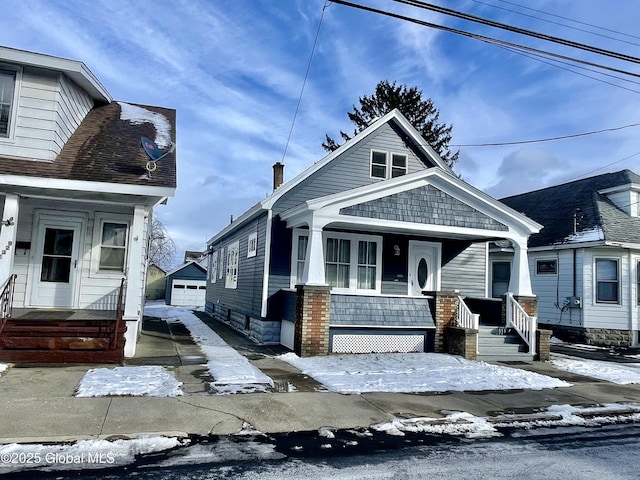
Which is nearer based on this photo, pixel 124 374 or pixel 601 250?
pixel 124 374

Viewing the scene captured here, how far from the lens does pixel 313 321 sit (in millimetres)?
10445

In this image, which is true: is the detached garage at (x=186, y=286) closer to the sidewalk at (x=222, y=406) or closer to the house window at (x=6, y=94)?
the house window at (x=6, y=94)

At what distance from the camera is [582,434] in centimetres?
583

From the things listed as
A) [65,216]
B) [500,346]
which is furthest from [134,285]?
[500,346]

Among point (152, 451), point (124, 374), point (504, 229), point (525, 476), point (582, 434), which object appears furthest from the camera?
point (504, 229)

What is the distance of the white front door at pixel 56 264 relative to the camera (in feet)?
33.2

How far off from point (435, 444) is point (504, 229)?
8.27 metres

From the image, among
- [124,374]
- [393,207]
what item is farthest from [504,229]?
[124,374]

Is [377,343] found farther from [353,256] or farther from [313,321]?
[353,256]

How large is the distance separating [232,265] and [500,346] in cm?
999

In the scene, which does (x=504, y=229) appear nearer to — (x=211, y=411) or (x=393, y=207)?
(x=393, y=207)

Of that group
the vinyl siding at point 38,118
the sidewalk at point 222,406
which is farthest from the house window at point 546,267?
the vinyl siding at point 38,118

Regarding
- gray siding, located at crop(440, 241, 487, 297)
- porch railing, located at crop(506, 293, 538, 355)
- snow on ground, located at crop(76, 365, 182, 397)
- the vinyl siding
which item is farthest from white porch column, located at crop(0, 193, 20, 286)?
porch railing, located at crop(506, 293, 538, 355)

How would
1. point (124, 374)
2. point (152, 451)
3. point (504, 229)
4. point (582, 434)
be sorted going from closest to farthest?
1. point (152, 451)
2. point (582, 434)
3. point (124, 374)
4. point (504, 229)
